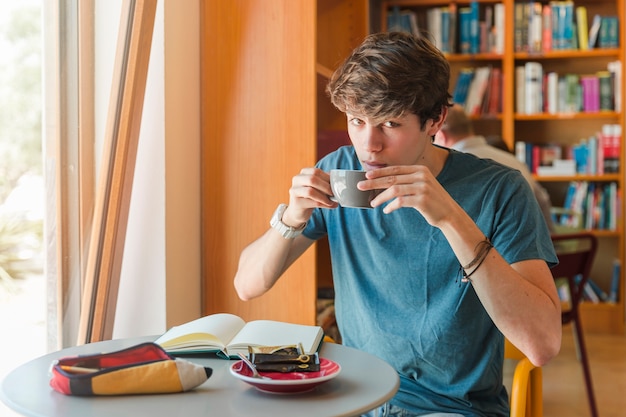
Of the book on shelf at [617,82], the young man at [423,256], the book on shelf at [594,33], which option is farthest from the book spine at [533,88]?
the young man at [423,256]

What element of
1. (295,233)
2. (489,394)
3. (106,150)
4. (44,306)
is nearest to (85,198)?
(106,150)

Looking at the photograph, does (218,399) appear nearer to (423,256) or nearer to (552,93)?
(423,256)

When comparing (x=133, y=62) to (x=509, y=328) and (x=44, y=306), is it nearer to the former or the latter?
(x=44, y=306)

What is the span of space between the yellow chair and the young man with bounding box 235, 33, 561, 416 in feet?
0.11

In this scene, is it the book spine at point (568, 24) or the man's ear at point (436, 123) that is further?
the book spine at point (568, 24)

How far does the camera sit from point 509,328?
1394 millimetres

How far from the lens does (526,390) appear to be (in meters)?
1.40

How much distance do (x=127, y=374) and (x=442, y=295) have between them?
72 centimetres

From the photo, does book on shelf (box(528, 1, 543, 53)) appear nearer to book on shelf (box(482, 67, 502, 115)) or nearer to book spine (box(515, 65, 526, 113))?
book spine (box(515, 65, 526, 113))

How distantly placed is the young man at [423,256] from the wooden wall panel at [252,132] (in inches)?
26.5

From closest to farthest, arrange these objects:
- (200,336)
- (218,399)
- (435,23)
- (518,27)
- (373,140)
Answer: (218,399) → (200,336) → (373,140) → (518,27) → (435,23)

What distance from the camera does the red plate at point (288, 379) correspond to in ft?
3.61

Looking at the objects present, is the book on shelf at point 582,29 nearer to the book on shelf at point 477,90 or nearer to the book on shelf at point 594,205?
the book on shelf at point 477,90

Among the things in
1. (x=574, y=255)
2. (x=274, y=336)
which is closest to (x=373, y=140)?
(x=274, y=336)
